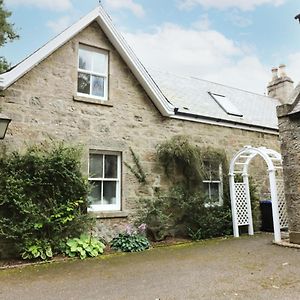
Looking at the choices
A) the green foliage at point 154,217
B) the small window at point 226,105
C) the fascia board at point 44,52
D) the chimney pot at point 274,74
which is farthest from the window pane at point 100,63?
the chimney pot at point 274,74

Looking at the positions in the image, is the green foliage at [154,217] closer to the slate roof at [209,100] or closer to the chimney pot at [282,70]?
the slate roof at [209,100]

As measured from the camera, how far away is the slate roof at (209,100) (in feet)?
36.8

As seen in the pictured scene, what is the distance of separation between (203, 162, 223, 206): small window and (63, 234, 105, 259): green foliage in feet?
14.6

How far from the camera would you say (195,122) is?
10766 millimetres

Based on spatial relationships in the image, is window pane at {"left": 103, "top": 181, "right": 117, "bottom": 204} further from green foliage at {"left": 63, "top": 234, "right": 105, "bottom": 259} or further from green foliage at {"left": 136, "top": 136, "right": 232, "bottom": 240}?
green foliage at {"left": 63, "top": 234, "right": 105, "bottom": 259}

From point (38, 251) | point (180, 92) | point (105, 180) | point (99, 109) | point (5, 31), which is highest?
point (5, 31)

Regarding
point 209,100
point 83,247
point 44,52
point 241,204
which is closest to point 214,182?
point 241,204

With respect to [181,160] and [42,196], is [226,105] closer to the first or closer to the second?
[181,160]

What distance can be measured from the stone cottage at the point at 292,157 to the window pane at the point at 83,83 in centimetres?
553

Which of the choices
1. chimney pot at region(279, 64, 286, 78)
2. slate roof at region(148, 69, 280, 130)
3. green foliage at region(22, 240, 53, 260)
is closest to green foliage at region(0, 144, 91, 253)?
green foliage at region(22, 240, 53, 260)

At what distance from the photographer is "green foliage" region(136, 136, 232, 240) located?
9.48 metres

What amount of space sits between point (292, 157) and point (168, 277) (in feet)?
16.2

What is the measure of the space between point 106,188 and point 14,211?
8.59 feet

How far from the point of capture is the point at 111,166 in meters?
8.99
